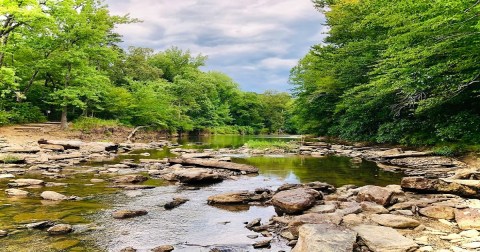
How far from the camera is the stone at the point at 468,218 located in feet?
18.8

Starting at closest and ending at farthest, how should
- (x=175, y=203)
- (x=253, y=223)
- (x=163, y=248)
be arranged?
(x=163, y=248) < (x=253, y=223) < (x=175, y=203)

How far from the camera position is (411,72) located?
1684 cm

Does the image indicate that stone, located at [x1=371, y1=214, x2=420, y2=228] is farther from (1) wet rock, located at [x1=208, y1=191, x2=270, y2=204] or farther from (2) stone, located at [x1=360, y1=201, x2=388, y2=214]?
(1) wet rock, located at [x1=208, y1=191, x2=270, y2=204]

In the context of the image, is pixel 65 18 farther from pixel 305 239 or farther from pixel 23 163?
pixel 305 239

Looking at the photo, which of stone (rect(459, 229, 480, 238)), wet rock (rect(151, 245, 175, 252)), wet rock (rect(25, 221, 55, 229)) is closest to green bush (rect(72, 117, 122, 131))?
wet rock (rect(25, 221, 55, 229))

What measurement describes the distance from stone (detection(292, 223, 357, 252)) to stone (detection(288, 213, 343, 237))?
772 mm

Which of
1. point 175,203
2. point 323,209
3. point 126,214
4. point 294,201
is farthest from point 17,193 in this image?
point 323,209

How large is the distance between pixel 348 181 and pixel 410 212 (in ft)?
15.4

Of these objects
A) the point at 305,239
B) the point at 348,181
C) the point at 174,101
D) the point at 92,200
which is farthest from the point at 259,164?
the point at 174,101

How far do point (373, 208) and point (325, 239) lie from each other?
104 inches

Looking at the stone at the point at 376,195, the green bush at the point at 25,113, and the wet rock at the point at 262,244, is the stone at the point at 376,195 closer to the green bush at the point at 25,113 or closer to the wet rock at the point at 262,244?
the wet rock at the point at 262,244

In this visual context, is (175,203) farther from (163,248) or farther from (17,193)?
(17,193)

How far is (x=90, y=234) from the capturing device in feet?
20.0

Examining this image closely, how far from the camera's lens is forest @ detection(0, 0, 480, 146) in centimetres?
1523
